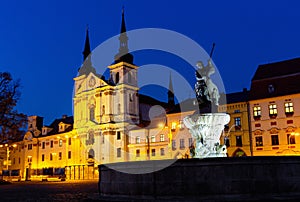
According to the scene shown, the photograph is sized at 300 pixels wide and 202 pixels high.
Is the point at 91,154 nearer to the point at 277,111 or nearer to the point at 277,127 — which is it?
the point at 277,127

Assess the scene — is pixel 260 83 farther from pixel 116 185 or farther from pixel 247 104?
pixel 116 185

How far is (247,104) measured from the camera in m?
47.2

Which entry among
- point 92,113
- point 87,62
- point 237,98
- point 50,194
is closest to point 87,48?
point 87,62

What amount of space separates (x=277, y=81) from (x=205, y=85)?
102 ft

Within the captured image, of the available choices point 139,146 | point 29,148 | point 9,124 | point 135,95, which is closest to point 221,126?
point 9,124

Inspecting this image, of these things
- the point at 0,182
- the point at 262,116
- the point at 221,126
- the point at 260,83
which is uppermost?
the point at 260,83

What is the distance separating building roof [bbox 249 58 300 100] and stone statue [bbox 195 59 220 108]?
29119mm

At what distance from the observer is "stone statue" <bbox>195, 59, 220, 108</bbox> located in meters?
16.7

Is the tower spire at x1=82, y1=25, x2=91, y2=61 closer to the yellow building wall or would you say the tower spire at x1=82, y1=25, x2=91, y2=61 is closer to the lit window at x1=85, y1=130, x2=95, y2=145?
the lit window at x1=85, y1=130, x2=95, y2=145

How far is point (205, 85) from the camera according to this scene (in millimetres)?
16828

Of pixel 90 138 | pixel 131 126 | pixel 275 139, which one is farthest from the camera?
pixel 90 138

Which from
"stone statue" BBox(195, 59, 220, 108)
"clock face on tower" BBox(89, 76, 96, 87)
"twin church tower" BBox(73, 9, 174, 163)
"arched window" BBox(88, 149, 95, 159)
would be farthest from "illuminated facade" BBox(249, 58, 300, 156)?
"clock face on tower" BBox(89, 76, 96, 87)

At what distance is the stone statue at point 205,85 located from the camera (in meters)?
16.7

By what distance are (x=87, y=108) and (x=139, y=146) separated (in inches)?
638
